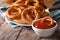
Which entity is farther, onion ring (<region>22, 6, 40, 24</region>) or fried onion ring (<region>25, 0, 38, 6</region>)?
fried onion ring (<region>25, 0, 38, 6</region>)

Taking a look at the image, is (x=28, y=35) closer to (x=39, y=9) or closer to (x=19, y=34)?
(x=19, y=34)

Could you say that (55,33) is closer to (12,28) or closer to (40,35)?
(40,35)

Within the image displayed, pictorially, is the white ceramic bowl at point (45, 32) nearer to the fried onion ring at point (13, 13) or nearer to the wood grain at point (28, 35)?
the wood grain at point (28, 35)

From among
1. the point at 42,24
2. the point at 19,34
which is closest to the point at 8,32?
the point at 19,34

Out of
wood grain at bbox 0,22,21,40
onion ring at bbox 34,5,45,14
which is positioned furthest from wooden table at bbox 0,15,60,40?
onion ring at bbox 34,5,45,14

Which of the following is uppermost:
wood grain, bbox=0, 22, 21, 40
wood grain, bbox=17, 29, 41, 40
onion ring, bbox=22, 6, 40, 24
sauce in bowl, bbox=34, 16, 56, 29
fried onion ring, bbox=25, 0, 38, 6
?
fried onion ring, bbox=25, 0, 38, 6

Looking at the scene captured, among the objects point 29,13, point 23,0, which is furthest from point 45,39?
point 23,0

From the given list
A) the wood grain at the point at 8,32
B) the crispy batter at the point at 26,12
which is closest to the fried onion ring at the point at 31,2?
the crispy batter at the point at 26,12

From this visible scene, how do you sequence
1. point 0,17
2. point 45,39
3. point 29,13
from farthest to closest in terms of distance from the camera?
point 0,17 → point 29,13 → point 45,39

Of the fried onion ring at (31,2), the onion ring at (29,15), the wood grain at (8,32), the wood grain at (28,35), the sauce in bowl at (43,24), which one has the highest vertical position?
the fried onion ring at (31,2)

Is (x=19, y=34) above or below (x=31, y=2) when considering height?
below

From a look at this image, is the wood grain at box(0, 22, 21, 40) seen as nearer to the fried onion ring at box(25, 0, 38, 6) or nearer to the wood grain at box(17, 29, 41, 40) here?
the wood grain at box(17, 29, 41, 40)
